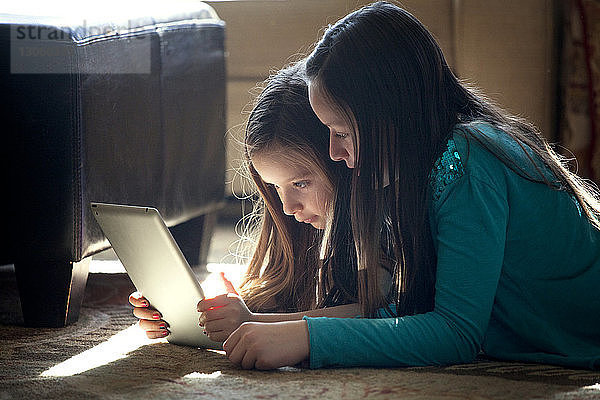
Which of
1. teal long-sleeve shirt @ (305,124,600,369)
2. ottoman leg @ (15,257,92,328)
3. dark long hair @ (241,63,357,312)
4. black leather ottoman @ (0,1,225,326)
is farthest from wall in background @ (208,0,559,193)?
teal long-sleeve shirt @ (305,124,600,369)

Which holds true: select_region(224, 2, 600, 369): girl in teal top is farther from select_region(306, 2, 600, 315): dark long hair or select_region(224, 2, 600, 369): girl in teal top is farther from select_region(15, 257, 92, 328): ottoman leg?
select_region(15, 257, 92, 328): ottoman leg

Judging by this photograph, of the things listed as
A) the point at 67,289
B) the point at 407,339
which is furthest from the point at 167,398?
the point at 67,289

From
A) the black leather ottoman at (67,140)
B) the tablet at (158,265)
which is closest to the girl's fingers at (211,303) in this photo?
the tablet at (158,265)

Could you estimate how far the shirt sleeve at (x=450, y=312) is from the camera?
0.76m

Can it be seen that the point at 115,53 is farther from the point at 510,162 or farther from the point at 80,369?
the point at 510,162

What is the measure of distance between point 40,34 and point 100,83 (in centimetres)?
10

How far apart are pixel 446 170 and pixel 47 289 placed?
53 cm

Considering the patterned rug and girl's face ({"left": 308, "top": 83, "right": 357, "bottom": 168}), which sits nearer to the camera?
the patterned rug

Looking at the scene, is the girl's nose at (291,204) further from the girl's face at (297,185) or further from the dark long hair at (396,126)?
the dark long hair at (396,126)

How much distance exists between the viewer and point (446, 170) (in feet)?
2.58

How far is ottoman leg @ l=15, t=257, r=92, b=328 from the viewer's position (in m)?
1.01

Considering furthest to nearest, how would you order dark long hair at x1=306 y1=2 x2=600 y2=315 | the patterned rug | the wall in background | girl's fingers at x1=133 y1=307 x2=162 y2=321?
the wall in background
girl's fingers at x1=133 y1=307 x2=162 y2=321
dark long hair at x1=306 y1=2 x2=600 y2=315
the patterned rug

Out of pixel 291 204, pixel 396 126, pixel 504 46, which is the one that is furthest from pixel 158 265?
pixel 504 46

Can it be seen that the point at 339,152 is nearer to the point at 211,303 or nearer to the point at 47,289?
the point at 211,303
